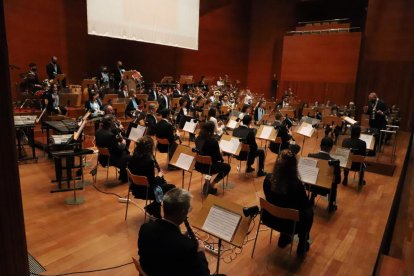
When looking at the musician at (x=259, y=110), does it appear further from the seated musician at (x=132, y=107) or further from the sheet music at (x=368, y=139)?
the sheet music at (x=368, y=139)

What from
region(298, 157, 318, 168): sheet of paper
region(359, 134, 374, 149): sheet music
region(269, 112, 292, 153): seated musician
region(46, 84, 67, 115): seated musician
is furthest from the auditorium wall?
region(359, 134, 374, 149): sheet music

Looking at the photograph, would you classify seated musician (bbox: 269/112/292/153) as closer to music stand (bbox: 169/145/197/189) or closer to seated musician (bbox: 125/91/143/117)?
music stand (bbox: 169/145/197/189)

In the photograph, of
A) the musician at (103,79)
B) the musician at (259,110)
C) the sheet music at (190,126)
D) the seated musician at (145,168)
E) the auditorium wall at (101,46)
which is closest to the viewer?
the seated musician at (145,168)

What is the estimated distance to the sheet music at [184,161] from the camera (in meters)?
5.07

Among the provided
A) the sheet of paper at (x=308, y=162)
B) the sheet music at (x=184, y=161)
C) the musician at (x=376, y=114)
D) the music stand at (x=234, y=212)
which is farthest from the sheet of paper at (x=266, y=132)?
the music stand at (x=234, y=212)

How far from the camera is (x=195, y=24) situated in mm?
15617

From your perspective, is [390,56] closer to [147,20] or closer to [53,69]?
[147,20]

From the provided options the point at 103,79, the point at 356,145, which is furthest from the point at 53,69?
the point at 356,145

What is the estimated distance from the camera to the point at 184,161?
5152 millimetres

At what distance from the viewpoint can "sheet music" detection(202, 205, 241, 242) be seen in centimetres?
293

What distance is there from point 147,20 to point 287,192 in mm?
11648

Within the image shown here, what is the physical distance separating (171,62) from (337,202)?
43.4 feet

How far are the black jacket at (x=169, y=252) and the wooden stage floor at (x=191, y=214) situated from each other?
5.24ft

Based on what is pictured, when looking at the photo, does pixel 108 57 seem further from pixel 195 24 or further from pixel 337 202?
pixel 337 202
